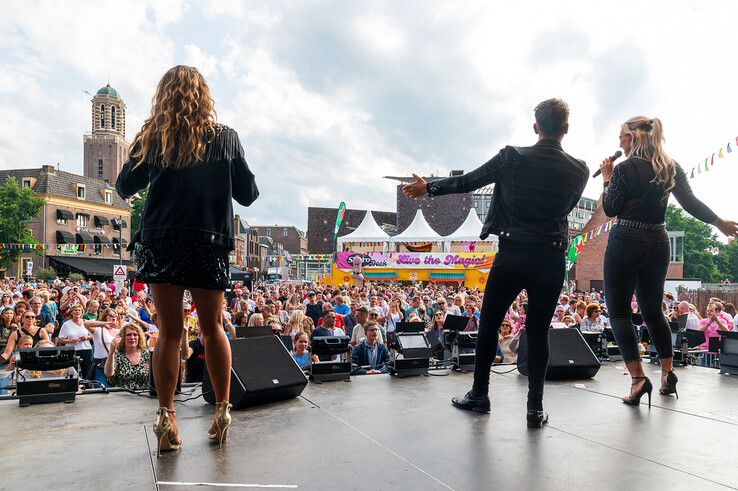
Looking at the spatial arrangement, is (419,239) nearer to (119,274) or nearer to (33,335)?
(119,274)

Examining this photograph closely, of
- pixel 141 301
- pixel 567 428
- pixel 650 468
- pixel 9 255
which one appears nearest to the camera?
pixel 650 468

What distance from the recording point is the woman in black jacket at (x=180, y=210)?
250cm

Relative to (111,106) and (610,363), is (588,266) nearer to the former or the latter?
(610,363)

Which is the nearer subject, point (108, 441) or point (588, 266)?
point (108, 441)

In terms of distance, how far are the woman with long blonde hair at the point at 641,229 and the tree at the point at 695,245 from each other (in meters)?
67.3

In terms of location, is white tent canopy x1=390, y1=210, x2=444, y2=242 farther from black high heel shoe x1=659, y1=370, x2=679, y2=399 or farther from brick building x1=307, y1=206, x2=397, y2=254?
black high heel shoe x1=659, y1=370, x2=679, y2=399

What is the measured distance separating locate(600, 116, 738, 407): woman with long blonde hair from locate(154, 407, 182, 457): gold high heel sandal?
2.70 meters

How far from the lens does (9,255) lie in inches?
1705

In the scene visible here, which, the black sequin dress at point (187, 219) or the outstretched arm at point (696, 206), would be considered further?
the outstretched arm at point (696, 206)

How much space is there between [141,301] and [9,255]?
36753 mm

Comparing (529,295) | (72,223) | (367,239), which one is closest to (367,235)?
(367,239)

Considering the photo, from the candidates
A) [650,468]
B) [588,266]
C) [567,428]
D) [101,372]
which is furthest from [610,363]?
[588,266]

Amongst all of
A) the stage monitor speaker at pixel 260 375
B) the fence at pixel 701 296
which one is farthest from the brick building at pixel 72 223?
the stage monitor speaker at pixel 260 375

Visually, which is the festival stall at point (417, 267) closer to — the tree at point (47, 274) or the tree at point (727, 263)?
the tree at point (47, 274)
